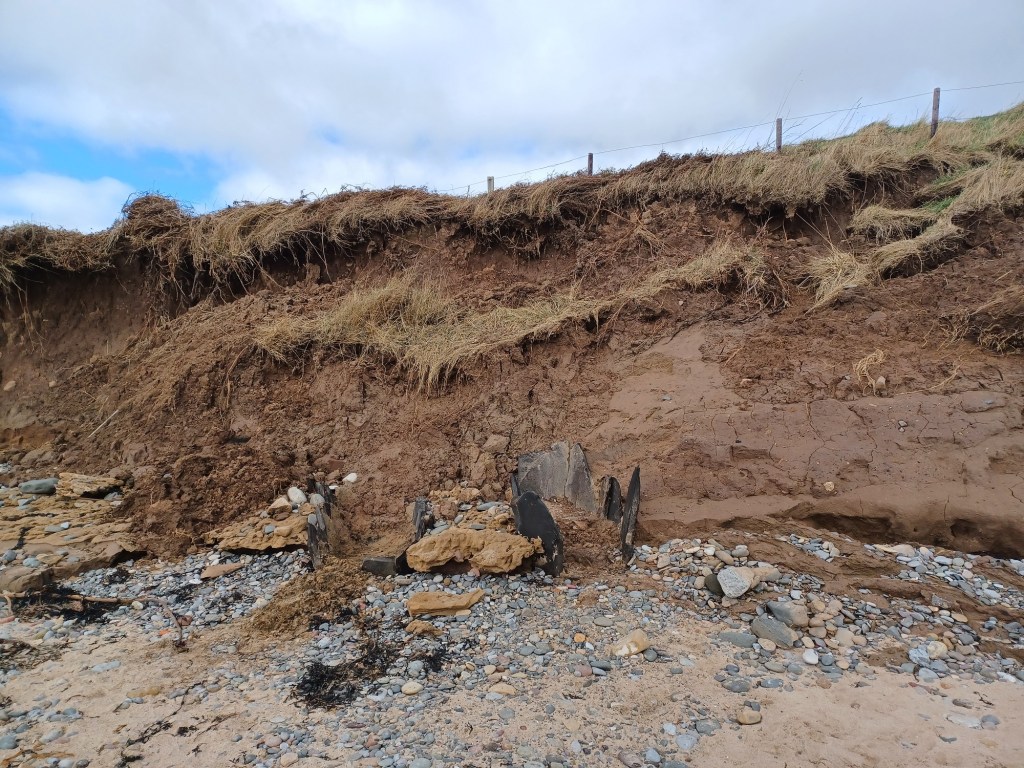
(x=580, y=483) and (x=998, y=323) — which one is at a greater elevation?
(x=998, y=323)

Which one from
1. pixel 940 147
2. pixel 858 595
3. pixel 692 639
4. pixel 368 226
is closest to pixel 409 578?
pixel 692 639

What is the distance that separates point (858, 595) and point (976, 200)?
16.9ft

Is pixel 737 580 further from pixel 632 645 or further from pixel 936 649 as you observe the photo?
pixel 936 649

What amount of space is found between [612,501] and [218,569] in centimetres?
337

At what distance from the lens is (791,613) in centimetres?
363

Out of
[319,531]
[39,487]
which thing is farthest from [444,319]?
[39,487]

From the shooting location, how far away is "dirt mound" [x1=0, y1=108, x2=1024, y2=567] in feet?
15.7

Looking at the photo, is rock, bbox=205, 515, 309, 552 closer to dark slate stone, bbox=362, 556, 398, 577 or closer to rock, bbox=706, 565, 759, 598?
dark slate stone, bbox=362, 556, 398, 577

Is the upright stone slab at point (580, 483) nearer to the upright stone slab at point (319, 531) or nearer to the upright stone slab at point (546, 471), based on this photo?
the upright stone slab at point (546, 471)

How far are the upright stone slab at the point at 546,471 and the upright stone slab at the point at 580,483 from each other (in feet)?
0.16

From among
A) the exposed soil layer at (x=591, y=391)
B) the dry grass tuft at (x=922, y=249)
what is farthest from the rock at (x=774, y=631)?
the dry grass tuft at (x=922, y=249)

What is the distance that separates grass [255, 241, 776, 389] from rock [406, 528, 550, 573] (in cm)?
248

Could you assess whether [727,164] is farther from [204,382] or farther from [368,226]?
[204,382]

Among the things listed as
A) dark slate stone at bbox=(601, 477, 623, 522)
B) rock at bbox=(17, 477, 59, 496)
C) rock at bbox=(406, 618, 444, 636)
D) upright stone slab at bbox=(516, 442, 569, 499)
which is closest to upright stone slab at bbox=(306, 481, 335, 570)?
rock at bbox=(406, 618, 444, 636)
